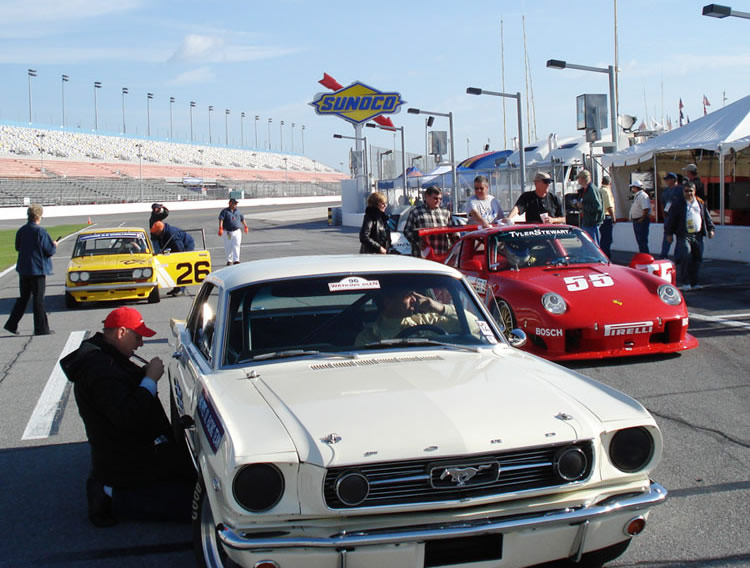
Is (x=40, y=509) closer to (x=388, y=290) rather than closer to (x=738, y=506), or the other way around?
(x=388, y=290)

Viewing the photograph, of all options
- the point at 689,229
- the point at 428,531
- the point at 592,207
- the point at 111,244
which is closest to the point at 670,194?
the point at 592,207

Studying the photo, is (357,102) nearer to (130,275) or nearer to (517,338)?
(130,275)

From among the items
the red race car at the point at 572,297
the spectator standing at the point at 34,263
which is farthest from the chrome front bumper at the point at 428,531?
the spectator standing at the point at 34,263

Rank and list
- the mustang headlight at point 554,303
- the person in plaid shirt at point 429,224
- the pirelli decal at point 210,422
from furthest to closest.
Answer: the person in plaid shirt at point 429,224 < the mustang headlight at point 554,303 < the pirelli decal at point 210,422

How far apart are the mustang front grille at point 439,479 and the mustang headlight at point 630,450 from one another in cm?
32

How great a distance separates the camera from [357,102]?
4478 cm

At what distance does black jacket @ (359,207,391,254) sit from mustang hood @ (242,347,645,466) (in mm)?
6448

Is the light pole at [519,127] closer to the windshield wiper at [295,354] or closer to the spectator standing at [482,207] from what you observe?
the spectator standing at [482,207]

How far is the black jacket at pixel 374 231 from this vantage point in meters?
10.5

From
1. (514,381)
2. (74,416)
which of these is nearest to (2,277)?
(74,416)

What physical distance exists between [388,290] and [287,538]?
182 cm

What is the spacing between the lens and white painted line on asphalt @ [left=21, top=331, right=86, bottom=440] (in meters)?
6.07

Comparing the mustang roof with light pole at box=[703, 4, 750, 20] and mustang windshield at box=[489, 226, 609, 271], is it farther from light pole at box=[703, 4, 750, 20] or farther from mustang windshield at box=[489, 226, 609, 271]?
light pole at box=[703, 4, 750, 20]

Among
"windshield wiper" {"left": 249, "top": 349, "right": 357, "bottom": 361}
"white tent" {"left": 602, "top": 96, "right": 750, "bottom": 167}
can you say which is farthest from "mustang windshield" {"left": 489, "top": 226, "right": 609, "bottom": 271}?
"white tent" {"left": 602, "top": 96, "right": 750, "bottom": 167}
